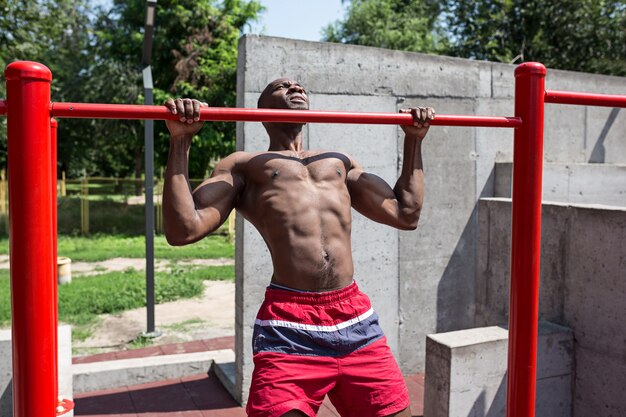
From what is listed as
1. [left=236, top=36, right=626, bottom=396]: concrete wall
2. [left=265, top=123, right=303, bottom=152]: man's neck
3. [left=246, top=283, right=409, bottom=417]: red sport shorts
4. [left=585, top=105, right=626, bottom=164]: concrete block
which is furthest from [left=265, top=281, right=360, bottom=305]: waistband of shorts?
[left=585, top=105, right=626, bottom=164]: concrete block

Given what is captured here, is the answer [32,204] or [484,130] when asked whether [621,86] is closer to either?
[484,130]

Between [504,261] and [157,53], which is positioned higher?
[157,53]

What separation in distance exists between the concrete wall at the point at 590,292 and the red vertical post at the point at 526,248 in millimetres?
1594

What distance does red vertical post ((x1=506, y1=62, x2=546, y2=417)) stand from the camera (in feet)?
7.46

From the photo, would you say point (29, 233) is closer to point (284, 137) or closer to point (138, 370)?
point (284, 137)

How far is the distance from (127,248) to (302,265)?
38.0ft

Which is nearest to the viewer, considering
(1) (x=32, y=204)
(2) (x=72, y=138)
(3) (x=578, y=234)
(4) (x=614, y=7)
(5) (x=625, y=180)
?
(1) (x=32, y=204)

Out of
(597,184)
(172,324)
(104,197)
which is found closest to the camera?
(597,184)

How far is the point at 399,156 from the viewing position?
496 centimetres

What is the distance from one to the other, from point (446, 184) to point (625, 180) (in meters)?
1.75

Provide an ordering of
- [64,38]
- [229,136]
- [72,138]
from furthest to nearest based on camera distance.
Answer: [72,138] < [64,38] < [229,136]

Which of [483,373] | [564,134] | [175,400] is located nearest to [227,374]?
[175,400]

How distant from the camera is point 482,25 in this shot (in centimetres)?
1769

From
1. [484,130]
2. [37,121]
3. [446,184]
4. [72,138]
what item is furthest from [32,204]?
[72,138]
